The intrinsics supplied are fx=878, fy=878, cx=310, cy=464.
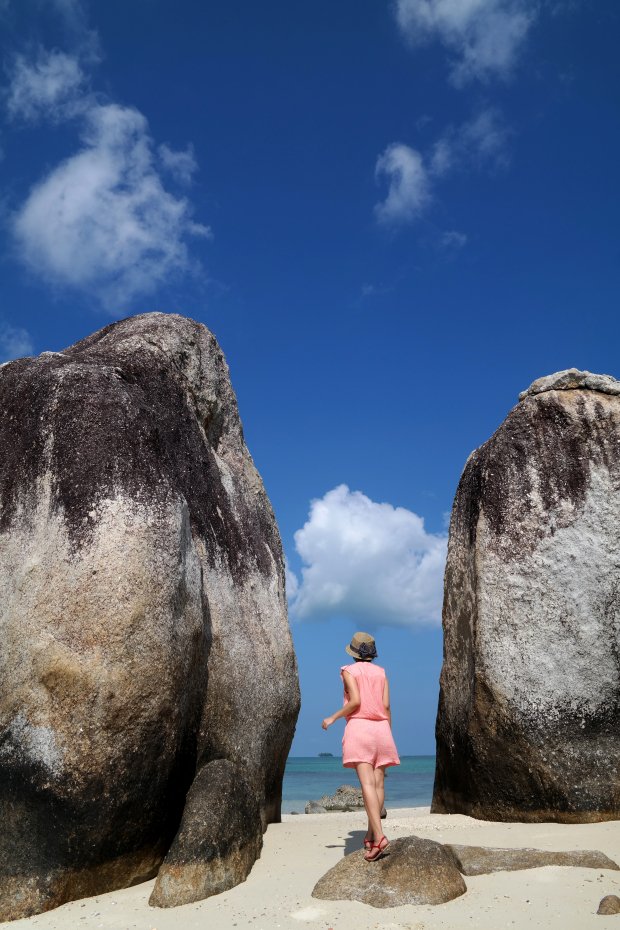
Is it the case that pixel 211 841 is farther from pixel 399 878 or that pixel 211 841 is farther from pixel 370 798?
pixel 399 878

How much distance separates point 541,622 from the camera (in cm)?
902

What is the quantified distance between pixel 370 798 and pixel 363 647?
1150mm

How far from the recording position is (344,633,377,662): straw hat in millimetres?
7043

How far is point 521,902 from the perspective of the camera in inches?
224

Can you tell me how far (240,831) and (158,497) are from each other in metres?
2.65

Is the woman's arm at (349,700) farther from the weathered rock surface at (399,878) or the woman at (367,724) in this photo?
the weathered rock surface at (399,878)

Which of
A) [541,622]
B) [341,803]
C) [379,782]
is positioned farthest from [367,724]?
[341,803]

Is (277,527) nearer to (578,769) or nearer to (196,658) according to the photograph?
(196,658)

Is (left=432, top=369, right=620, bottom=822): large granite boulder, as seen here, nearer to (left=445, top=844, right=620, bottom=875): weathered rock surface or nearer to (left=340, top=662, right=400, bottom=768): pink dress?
(left=445, top=844, right=620, bottom=875): weathered rock surface

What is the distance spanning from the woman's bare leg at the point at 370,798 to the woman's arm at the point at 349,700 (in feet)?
1.27

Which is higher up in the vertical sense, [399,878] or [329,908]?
[399,878]

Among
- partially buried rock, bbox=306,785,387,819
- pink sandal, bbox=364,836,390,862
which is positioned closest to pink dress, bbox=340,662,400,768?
pink sandal, bbox=364,836,390,862

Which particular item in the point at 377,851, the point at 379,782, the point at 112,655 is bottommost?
the point at 377,851

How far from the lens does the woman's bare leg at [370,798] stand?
6211 mm
